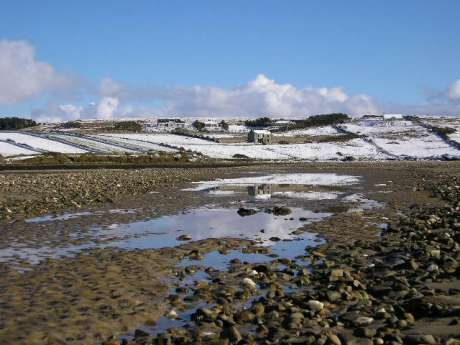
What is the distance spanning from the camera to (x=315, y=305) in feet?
28.5

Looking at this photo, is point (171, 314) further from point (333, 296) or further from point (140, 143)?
point (140, 143)

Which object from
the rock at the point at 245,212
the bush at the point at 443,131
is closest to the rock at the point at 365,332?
the rock at the point at 245,212

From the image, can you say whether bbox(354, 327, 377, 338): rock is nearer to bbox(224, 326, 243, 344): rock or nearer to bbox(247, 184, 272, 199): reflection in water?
bbox(224, 326, 243, 344): rock

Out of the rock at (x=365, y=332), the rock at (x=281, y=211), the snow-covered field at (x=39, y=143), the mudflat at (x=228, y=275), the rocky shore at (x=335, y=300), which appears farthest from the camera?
the snow-covered field at (x=39, y=143)

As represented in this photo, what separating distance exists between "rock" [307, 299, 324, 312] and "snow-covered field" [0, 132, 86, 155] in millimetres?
80809

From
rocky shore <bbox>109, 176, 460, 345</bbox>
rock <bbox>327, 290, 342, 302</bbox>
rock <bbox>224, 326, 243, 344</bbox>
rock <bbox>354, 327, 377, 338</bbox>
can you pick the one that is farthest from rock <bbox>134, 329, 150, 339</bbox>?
rock <bbox>327, 290, 342, 302</bbox>

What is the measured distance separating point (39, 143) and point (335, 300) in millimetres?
92003

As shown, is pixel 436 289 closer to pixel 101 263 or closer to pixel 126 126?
pixel 101 263

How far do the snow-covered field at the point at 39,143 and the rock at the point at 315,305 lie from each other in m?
80.8

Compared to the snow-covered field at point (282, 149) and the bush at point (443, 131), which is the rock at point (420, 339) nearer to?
the snow-covered field at point (282, 149)

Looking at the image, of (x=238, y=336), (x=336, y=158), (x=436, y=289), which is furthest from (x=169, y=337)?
(x=336, y=158)

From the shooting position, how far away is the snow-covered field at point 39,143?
87.0 metres

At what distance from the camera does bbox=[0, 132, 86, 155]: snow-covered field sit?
3425 inches

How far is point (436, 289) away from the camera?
9734mm
